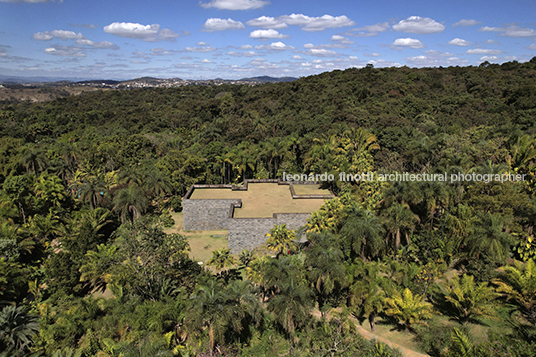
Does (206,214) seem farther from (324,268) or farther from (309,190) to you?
(324,268)

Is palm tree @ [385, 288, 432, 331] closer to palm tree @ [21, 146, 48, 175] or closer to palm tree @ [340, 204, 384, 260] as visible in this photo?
palm tree @ [340, 204, 384, 260]

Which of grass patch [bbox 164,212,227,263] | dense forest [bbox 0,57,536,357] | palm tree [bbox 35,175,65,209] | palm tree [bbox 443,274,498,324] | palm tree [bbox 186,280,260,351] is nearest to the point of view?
palm tree [bbox 186,280,260,351]

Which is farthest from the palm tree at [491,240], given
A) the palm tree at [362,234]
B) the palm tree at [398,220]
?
the palm tree at [362,234]

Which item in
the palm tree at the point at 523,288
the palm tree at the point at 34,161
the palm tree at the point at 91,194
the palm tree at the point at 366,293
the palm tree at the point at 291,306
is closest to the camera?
the palm tree at the point at 291,306

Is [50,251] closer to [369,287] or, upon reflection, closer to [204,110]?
[369,287]

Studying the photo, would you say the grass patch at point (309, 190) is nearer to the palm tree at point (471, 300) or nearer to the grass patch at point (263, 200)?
the grass patch at point (263, 200)

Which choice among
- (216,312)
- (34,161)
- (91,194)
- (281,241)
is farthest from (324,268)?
(34,161)

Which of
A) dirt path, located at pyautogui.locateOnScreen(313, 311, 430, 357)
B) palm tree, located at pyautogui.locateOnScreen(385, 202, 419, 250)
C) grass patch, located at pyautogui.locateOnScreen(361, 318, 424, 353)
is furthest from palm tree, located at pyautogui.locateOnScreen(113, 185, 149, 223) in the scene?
palm tree, located at pyautogui.locateOnScreen(385, 202, 419, 250)
